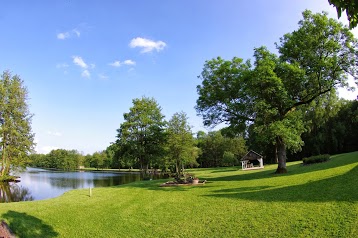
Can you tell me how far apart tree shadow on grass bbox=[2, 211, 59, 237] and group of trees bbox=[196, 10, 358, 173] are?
17.0 meters

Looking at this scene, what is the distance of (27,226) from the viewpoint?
11414mm

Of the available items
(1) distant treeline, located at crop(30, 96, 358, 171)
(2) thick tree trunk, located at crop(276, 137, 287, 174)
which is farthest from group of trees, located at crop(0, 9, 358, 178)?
(1) distant treeline, located at crop(30, 96, 358, 171)

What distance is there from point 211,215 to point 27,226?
26.1 feet

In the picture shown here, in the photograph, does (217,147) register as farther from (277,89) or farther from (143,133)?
(277,89)

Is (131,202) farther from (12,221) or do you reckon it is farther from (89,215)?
(12,221)

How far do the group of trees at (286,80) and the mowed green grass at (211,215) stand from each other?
9.67 metres

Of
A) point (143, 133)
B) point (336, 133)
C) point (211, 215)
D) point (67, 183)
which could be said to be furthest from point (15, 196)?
point (336, 133)

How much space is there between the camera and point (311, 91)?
24.0m

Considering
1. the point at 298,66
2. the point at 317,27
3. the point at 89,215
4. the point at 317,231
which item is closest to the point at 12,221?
the point at 89,215

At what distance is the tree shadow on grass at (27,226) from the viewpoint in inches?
424

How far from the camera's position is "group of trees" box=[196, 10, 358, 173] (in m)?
22.1

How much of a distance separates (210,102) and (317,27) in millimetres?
11460

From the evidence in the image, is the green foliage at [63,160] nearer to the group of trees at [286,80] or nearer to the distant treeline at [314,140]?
the distant treeline at [314,140]

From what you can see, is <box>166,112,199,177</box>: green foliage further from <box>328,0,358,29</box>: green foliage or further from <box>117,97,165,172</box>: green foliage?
<box>328,0,358,29</box>: green foliage
